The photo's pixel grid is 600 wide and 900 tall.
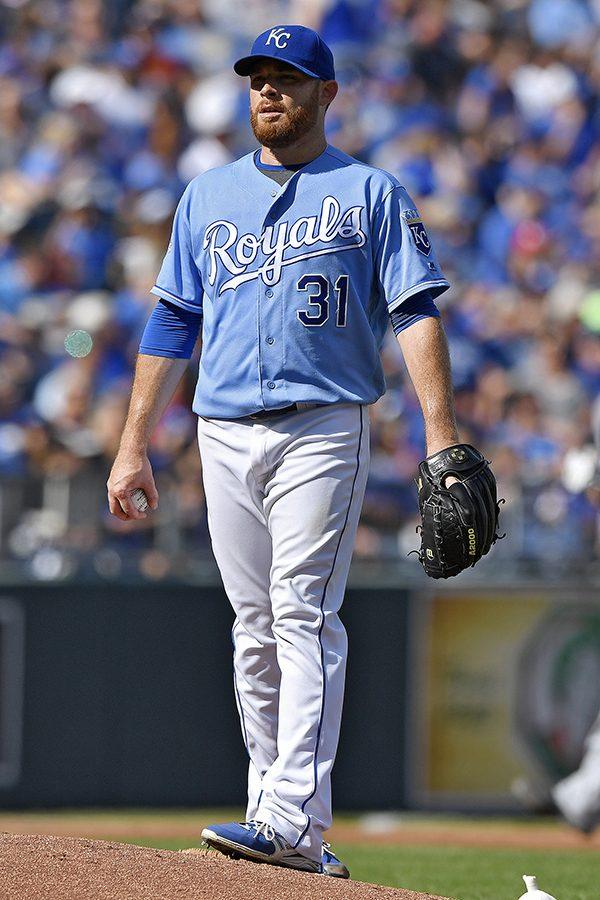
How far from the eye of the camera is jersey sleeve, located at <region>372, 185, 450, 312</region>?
13.0 feet

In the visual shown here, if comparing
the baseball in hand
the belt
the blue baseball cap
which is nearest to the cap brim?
the blue baseball cap

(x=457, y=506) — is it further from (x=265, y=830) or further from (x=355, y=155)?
(x=355, y=155)

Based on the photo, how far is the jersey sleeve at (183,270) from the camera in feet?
14.1

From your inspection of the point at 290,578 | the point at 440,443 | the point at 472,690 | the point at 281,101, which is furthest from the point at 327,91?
the point at 472,690

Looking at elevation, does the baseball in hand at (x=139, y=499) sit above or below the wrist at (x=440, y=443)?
below

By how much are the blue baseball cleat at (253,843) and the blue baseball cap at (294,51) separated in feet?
6.40

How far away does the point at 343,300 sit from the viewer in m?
4.04

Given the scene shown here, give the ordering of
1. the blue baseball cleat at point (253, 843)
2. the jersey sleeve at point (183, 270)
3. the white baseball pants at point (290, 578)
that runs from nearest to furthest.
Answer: the blue baseball cleat at point (253, 843), the white baseball pants at point (290, 578), the jersey sleeve at point (183, 270)

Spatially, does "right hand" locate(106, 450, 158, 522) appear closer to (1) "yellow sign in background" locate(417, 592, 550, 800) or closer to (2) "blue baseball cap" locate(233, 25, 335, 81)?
(2) "blue baseball cap" locate(233, 25, 335, 81)

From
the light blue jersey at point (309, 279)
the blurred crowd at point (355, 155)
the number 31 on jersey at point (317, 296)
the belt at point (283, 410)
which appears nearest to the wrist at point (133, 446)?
the light blue jersey at point (309, 279)

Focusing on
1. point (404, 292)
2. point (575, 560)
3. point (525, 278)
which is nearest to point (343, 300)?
point (404, 292)

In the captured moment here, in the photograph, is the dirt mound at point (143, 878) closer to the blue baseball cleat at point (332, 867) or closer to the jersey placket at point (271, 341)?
the blue baseball cleat at point (332, 867)

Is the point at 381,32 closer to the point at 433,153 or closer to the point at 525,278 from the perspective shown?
the point at 433,153

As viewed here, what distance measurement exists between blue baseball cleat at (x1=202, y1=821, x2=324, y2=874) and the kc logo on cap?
6.58ft
